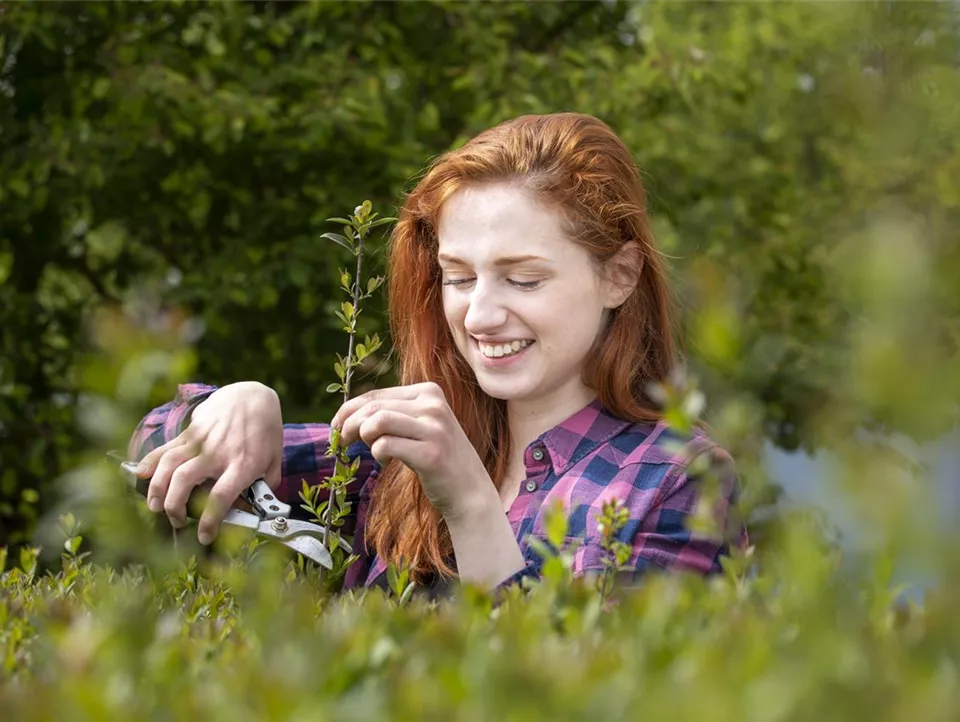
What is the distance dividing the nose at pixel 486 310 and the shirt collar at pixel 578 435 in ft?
1.03

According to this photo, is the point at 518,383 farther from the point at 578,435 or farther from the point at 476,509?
the point at 476,509

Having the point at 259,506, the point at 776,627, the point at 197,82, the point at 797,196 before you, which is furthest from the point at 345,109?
the point at 776,627

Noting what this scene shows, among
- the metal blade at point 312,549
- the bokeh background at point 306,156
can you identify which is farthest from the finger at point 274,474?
the bokeh background at point 306,156

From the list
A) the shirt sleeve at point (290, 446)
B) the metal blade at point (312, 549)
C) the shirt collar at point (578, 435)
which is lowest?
the shirt sleeve at point (290, 446)

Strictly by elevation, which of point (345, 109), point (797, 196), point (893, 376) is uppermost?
point (893, 376)

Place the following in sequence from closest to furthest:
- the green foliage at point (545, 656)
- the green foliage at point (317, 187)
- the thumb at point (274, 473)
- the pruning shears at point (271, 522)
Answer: the green foliage at point (545, 656)
the green foliage at point (317, 187)
the pruning shears at point (271, 522)
the thumb at point (274, 473)

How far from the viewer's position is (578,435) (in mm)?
2850

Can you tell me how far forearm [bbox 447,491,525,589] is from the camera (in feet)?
7.63

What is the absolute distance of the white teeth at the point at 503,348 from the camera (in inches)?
108

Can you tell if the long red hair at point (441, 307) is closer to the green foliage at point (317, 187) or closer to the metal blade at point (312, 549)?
the green foliage at point (317, 187)

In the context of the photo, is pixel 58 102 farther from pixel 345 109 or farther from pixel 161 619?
pixel 161 619

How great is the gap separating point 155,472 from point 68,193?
3.60 m

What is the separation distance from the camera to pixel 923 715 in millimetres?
888

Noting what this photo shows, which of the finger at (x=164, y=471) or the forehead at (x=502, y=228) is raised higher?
the forehead at (x=502, y=228)
